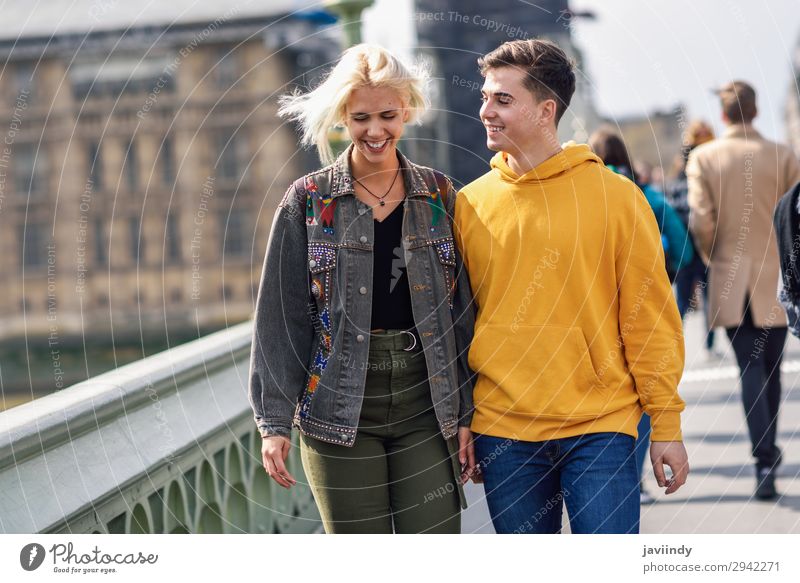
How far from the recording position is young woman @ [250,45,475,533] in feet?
10.6

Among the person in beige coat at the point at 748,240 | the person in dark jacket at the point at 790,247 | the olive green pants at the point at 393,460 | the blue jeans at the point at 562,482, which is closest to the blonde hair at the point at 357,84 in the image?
the olive green pants at the point at 393,460

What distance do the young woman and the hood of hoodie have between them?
220 millimetres

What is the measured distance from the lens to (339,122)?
3.22 m

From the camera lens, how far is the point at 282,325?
333 centimetres

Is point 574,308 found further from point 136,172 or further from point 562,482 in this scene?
point 136,172

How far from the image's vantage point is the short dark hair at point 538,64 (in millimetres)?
3197

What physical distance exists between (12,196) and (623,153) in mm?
73600

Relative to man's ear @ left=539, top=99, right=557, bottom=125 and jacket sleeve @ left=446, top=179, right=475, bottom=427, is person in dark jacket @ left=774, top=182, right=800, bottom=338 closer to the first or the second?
man's ear @ left=539, top=99, right=557, bottom=125

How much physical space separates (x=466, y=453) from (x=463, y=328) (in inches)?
13.9

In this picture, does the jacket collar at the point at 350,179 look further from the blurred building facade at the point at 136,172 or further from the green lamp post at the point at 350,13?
the blurred building facade at the point at 136,172

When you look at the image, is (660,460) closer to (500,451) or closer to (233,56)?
(500,451)
